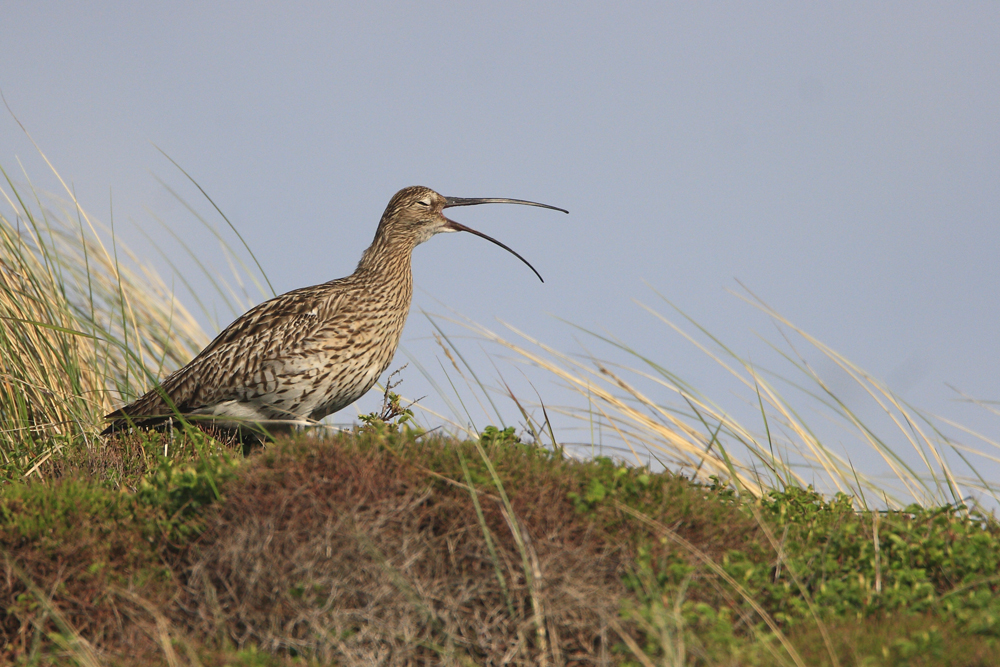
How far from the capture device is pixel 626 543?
4430 millimetres

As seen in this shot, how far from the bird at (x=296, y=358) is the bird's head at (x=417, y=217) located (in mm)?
261

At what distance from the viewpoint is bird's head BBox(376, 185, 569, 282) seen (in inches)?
332

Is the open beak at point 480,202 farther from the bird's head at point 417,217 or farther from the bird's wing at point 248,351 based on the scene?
the bird's wing at point 248,351

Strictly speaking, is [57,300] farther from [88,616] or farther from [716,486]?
[716,486]

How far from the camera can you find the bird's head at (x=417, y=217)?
8.44 m

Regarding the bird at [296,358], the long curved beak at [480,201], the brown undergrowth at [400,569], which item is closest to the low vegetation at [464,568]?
the brown undergrowth at [400,569]

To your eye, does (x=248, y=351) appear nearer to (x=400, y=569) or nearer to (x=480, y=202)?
(x=480, y=202)

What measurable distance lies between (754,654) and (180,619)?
2.69m

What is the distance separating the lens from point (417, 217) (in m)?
8.42

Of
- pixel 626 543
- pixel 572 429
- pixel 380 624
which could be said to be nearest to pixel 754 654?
pixel 626 543

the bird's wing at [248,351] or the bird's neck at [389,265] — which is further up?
the bird's neck at [389,265]

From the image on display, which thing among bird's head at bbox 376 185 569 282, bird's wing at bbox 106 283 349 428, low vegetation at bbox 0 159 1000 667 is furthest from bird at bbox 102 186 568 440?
low vegetation at bbox 0 159 1000 667

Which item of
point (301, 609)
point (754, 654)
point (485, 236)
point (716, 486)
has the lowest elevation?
point (301, 609)

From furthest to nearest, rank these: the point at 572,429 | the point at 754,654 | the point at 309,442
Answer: the point at 572,429
the point at 309,442
the point at 754,654
